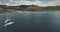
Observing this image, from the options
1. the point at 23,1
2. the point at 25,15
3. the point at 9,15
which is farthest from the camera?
the point at 25,15

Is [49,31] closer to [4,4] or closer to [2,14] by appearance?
[4,4]

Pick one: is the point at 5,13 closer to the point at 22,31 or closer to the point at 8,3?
the point at 8,3

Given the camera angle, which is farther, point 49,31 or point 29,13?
point 29,13

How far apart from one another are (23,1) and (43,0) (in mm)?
1295

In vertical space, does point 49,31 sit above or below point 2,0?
below

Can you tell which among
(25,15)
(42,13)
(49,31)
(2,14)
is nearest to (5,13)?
(2,14)

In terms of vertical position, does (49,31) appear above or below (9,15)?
below

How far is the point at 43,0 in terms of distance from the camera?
8.12 m

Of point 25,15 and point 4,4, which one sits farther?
point 25,15

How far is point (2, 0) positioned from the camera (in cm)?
739

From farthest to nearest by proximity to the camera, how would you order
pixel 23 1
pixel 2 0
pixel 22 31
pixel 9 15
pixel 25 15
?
1. pixel 25 15
2. pixel 9 15
3. pixel 23 1
4. pixel 2 0
5. pixel 22 31

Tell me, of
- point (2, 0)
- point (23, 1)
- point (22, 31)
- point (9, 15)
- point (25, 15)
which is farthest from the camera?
point (25, 15)

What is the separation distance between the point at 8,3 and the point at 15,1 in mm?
627

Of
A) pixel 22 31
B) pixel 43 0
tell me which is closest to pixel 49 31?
pixel 22 31
